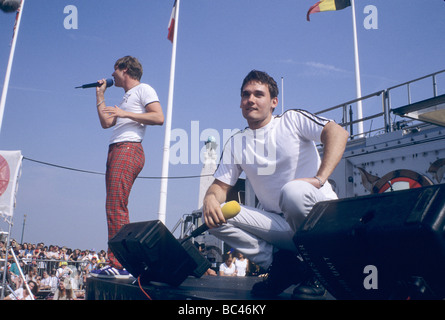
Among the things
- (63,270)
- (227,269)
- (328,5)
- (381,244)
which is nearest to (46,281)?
(63,270)

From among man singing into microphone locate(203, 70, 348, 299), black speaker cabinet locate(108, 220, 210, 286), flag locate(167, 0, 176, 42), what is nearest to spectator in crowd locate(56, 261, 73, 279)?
flag locate(167, 0, 176, 42)

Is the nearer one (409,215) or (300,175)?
(409,215)

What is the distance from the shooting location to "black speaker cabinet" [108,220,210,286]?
2226 millimetres

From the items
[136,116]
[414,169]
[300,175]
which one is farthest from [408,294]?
[414,169]

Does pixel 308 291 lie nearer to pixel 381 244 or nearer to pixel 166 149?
pixel 381 244

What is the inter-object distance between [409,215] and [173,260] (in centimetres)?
154

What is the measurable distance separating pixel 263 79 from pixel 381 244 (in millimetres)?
1515

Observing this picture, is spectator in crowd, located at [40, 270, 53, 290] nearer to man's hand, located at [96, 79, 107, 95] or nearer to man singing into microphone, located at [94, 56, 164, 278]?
man singing into microphone, located at [94, 56, 164, 278]

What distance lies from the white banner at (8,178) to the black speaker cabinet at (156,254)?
3.71m

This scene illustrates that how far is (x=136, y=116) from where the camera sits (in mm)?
3066

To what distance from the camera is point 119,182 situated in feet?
9.84

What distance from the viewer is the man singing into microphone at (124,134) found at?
300 cm

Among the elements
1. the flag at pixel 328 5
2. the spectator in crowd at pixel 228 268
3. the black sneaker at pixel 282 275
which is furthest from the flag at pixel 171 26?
the black sneaker at pixel 282 275
